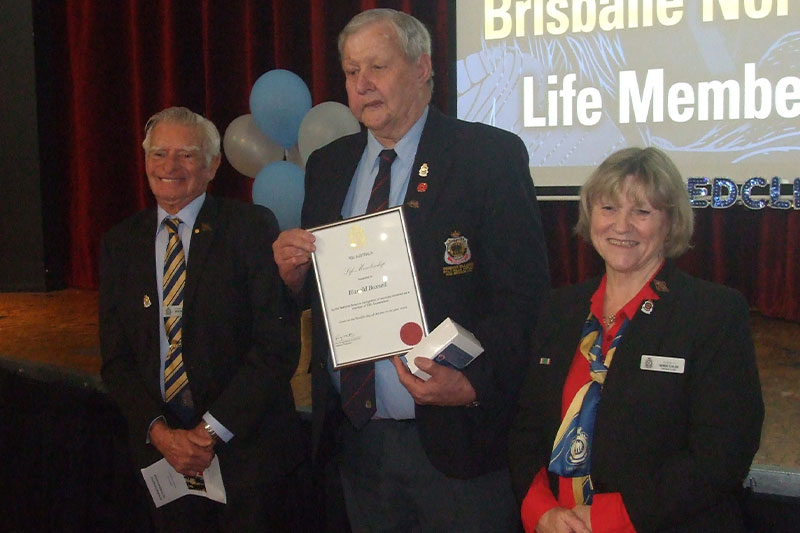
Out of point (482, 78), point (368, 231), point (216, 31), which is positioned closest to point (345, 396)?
point (368, 231)

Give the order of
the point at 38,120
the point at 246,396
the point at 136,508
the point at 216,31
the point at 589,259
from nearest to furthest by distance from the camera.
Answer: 1. the point at 246,396
2. the point at 136,508
3. the point at 589,259
4. the point at 216,31
5. the point at 38,120

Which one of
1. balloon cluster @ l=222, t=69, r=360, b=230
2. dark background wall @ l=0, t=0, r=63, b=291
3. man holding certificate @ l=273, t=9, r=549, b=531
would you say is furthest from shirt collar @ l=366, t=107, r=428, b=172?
dark background wall @ l=0, t=0, r=63, b=291

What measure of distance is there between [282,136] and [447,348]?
3.21m

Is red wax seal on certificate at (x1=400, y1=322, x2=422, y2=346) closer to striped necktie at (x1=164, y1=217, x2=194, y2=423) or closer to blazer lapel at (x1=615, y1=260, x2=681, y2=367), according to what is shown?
blazer lapel at (x1=615, y1=260, x2=681, y2=367)

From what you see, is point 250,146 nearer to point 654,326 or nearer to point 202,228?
point 202,228

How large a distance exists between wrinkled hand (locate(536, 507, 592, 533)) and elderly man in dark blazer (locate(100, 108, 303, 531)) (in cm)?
83

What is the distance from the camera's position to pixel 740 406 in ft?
4.26

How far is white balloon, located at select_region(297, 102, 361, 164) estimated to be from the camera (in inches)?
156

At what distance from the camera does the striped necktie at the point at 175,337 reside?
1948 mm

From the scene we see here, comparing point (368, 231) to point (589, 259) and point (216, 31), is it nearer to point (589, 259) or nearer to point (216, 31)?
point (589, 259)

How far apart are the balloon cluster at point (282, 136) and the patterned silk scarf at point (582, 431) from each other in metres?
2.64

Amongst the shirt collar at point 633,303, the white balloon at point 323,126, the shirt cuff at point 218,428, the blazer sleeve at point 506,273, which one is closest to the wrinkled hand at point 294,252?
the blazer sleeve at point 506,273

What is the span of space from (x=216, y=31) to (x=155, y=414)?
4.25 m

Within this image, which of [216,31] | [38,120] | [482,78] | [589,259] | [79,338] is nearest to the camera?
[79,338]
